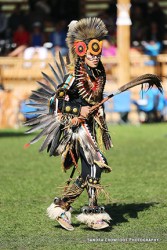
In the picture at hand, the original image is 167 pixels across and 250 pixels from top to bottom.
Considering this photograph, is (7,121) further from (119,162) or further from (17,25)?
(119,162)

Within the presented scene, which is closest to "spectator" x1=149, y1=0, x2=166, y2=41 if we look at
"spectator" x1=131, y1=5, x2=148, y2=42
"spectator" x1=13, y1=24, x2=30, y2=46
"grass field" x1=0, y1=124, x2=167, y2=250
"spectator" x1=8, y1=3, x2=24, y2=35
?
"spectator" x1=131, y1=5, x2=148, y2=42

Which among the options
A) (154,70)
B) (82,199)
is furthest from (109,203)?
(154,70)

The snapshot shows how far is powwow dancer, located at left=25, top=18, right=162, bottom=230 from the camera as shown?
8445 millimetres

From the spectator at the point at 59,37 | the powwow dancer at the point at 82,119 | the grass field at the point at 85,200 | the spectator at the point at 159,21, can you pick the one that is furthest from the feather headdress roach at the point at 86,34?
the spectator at the point at 159,21

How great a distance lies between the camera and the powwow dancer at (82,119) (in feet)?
27.7

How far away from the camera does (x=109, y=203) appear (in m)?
10.1

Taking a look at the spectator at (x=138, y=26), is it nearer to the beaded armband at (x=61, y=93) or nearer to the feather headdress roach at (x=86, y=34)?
the feather headdress roach at (x=86, y=34)

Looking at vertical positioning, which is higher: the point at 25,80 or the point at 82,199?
the point at 25,80

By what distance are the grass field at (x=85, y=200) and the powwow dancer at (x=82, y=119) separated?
25 cm

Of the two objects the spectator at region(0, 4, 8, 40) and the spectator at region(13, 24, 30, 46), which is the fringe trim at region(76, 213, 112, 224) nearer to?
the spectator at region(13, 24, 30, 46)

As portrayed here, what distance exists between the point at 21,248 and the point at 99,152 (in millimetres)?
1394

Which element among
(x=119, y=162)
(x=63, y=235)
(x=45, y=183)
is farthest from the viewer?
(x=119, y=162)

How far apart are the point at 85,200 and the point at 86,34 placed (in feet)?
8.21

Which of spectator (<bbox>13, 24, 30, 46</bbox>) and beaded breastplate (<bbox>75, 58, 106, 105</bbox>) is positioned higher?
spectator (<bbox>13, 24, 30, 46</bbox>)
